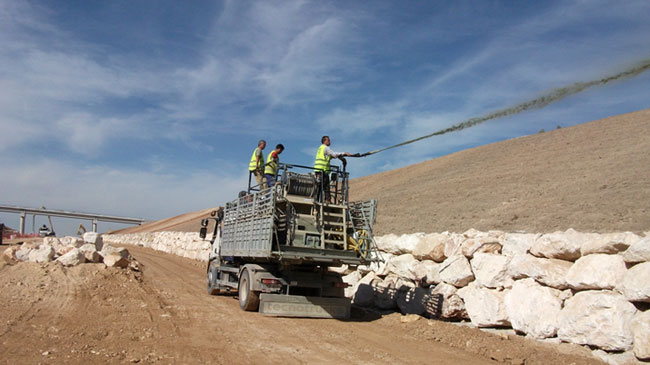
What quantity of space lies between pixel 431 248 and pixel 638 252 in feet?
16.4

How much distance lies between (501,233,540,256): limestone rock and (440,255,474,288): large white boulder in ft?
2.76

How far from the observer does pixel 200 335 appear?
26.3 feet

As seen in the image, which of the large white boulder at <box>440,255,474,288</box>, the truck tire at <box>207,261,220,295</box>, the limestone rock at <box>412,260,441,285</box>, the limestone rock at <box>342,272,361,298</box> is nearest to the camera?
the large white boulder at <box>440,255,474,288</box>

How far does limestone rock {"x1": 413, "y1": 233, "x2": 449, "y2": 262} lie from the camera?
36.8 ft

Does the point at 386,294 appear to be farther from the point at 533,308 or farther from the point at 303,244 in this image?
the point at 533,308

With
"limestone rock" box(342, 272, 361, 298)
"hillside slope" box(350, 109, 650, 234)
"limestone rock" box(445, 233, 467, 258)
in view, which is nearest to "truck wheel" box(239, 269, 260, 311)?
"limestone rock" box(342, 272, 361, 298)

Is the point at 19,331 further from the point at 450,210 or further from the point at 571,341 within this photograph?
the point at 450,210

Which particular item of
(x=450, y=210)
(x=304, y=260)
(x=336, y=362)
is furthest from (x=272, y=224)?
(x=450, y=210)

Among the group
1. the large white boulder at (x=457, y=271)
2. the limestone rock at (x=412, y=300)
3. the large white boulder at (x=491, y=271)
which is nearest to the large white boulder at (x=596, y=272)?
the large white boulder at (x=491, y=271)

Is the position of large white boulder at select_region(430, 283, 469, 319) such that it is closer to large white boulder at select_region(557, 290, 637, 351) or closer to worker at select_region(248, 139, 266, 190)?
large white boulder at select_region(557, 290, 637, 351)

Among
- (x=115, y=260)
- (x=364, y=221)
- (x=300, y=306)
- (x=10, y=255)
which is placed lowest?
(x=300, y=306)

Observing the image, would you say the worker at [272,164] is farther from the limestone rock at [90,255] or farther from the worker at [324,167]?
the limestone rock at [90,255]

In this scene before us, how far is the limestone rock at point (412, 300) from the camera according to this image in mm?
10758

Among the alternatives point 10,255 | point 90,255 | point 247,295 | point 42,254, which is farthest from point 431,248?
point 10,255
